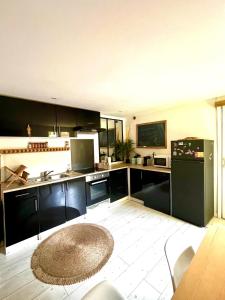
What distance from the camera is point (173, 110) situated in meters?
3.68

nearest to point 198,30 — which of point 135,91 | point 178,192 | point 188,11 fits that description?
point 188,11

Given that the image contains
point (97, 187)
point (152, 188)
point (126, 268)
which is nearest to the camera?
point (126, 268)

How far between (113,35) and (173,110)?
2.84m

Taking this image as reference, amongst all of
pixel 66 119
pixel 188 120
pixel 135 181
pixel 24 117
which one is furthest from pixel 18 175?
pixel 188 120

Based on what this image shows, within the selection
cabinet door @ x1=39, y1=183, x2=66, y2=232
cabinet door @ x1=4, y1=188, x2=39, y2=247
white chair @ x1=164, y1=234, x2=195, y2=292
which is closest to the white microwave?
cabinet door @ x1=39, y1=183, x2=66, y2=232

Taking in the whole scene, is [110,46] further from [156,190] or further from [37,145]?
[156,190]

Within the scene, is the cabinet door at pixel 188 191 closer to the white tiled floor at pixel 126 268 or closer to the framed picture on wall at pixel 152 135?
the white tiled floor at pixel 126 268

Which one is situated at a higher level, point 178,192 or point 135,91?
point 135,91

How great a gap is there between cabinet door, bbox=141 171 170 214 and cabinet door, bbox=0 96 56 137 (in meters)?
2.34

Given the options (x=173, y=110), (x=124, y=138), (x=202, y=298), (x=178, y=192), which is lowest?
(x=178, y=192)

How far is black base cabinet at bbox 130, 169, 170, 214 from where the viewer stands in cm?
322

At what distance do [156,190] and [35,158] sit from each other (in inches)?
102

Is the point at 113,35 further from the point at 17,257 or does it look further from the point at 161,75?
the point at 17,257

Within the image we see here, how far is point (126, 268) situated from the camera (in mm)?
1897
